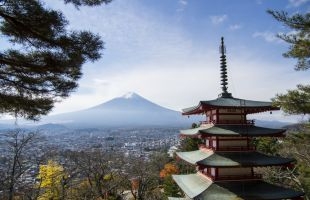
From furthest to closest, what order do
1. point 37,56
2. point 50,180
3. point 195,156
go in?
point 50,180
point 195,156
point 37,56

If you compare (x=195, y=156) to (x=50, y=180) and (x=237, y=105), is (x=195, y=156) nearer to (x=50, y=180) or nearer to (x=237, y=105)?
(x=237, y=105)

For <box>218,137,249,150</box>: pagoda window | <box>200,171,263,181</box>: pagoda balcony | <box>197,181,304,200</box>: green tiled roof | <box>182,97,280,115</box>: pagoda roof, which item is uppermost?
<box>182,97,280,115</box>: pagoda roof

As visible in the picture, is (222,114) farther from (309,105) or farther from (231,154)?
(309,105)

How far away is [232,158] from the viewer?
1323cm

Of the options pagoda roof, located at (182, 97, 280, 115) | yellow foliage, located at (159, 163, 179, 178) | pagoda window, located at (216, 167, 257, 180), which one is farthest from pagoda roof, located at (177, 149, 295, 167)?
yellow foliage, located at (159, 163, 179, 178)

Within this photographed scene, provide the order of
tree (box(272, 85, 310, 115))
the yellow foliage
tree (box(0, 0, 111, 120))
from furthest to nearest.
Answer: the yellow foliage
tree (box(272, 85, 310, 115))
tree (box(0, 0, 111, 120))

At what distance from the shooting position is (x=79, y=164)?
29.7 metres

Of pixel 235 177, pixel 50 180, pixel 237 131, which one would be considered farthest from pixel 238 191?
pixel 50 180

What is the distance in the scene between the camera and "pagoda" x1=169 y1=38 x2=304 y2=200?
12.8 m

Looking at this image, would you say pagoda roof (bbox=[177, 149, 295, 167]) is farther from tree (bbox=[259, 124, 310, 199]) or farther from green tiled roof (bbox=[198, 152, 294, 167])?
tree (bbox=[259, 124, 310, 199])

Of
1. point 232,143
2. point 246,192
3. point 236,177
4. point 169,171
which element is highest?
point 232,143

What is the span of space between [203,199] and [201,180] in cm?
191

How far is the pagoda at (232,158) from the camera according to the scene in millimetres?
12797

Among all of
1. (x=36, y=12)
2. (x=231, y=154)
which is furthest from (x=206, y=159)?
(x=36, y=12)
